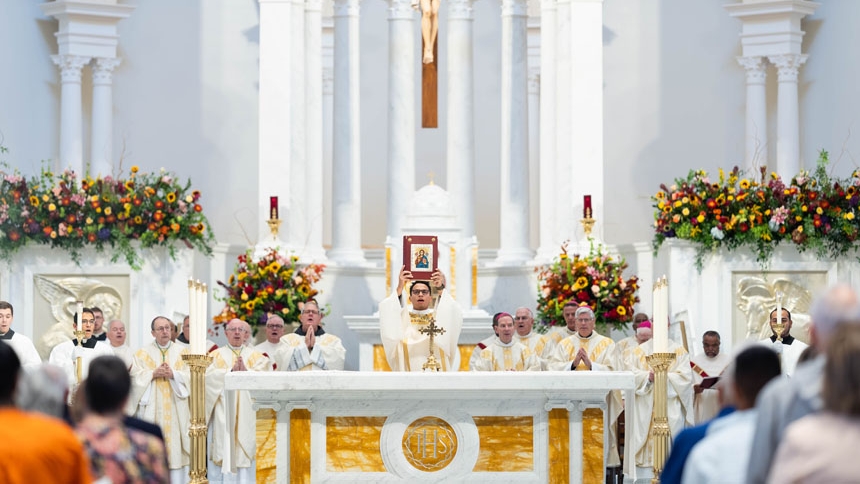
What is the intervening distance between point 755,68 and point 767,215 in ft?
16.5

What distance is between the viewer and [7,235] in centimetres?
1387

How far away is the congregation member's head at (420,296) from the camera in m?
10.8

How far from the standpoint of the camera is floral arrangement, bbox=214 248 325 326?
14.6 meters

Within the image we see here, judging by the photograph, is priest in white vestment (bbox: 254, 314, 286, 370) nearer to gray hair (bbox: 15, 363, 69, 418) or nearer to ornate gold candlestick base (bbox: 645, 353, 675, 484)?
ornate gold candlestick base (bbox: 645, 353, 675, 484)

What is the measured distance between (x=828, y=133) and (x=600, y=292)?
5.37 metres

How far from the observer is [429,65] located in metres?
15.2

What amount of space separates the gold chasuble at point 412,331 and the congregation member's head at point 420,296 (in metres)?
0.06

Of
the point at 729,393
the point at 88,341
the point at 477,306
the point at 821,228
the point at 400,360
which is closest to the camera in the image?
the point at 729,393

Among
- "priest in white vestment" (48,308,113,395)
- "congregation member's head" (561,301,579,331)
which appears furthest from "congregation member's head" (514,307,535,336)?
"priest in white vestment" (48,308,113,395)

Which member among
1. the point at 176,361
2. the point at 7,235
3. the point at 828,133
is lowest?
the point at 176,361

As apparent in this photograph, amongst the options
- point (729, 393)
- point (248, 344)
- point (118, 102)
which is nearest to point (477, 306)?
point (248, 344)

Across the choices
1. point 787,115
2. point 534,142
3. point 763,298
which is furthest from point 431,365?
point 534,142

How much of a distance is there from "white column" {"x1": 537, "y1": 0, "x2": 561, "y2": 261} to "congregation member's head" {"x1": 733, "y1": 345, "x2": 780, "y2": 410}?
11474mm

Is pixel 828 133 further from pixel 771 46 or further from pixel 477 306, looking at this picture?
pixel 477 306
